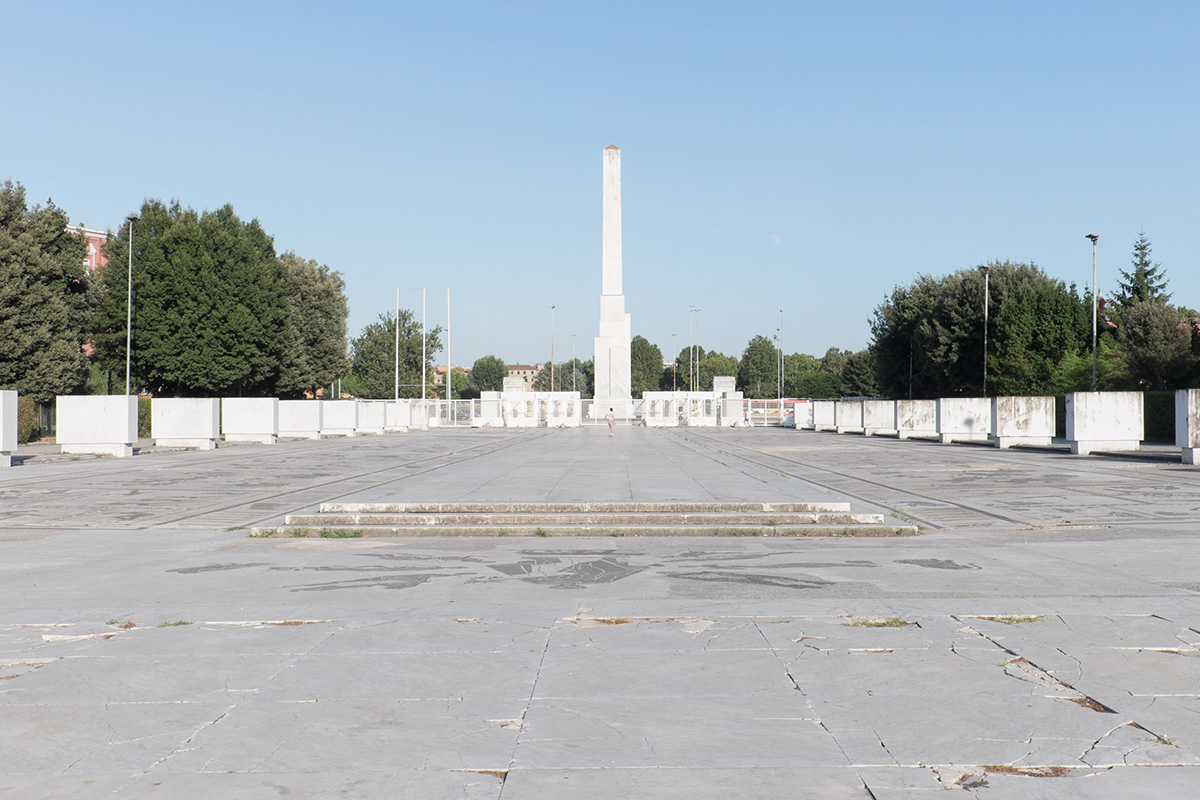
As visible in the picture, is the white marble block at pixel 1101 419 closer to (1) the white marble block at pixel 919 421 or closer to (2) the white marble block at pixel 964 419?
(2) the white marble block at pixel 964 419

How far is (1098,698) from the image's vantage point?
5.23 metres

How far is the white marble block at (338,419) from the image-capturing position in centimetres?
4746

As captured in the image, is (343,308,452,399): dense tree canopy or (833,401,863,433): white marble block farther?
(343,308,452,399): dense tree canopy

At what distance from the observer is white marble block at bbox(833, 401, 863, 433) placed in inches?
2104

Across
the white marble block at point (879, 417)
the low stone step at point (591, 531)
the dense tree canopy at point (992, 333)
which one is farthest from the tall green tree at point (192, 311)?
the low stone step at point (591, 531)

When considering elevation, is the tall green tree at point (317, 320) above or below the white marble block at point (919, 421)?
above

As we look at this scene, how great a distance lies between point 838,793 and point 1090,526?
1054cm

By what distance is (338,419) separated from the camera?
4794cm

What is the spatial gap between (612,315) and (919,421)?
114 ft

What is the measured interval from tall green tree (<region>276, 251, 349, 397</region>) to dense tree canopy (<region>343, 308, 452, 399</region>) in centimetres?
2379

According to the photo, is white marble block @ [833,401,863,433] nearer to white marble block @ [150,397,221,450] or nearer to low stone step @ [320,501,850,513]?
white marble block @ [150,397,221,450]

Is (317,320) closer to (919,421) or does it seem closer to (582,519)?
(919,421)

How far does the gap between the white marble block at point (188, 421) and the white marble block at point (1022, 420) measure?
2856 cm

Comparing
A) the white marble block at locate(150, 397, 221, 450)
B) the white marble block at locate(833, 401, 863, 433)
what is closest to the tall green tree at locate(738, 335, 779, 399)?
the white marble block at locate(833, 401, 863, 433)
